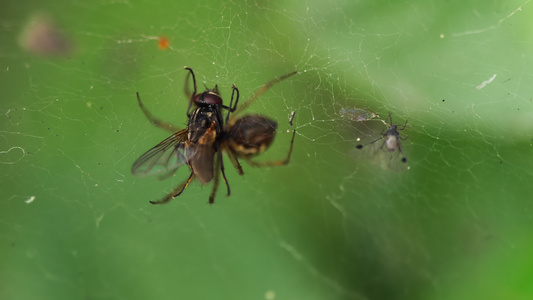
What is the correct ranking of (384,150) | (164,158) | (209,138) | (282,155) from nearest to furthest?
(164,158), (209,138), (384,150), (282,155)

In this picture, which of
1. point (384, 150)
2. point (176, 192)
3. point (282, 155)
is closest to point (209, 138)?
point (176, 192)

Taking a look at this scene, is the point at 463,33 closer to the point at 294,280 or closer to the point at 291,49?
the point at 291,49

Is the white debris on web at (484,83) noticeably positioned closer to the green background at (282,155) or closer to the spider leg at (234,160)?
the green background at (282,155)

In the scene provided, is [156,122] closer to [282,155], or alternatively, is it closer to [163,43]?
[163,43]

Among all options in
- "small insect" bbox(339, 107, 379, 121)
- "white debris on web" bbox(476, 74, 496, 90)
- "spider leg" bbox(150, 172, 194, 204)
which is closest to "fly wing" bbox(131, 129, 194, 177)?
"spider leg" bbox(150, 172, 194, 204)

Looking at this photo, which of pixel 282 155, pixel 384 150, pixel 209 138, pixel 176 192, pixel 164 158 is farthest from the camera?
pixel 282 155

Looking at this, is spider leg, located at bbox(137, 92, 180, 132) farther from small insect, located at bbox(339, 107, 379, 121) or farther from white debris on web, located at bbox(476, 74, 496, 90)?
white debris on web, located at bbox(476, 74, 496, 90)

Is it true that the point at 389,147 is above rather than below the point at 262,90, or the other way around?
above
